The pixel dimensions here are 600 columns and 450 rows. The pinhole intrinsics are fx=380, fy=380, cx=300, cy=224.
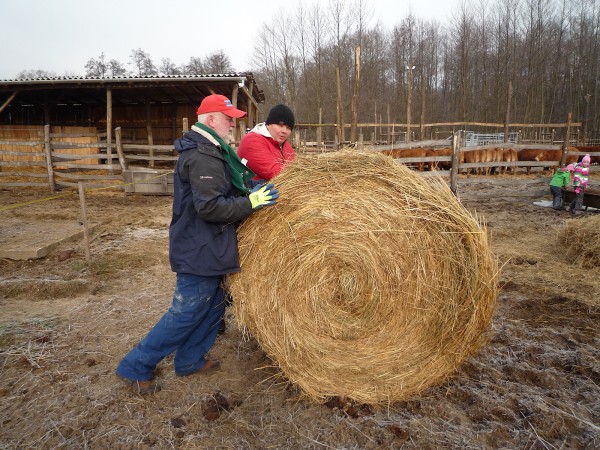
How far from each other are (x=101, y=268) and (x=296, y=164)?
3.59 m

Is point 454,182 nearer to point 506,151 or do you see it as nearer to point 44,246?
point 506,151

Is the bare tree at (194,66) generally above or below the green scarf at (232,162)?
above

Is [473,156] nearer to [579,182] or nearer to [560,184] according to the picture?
[560,184]

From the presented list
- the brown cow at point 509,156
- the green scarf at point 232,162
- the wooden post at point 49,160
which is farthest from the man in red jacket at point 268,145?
the brown cow at point 509,156

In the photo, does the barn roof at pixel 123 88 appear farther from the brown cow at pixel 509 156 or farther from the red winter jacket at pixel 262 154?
the brown cow at pixel 509 156

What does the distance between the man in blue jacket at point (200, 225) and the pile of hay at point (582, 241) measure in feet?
15.5

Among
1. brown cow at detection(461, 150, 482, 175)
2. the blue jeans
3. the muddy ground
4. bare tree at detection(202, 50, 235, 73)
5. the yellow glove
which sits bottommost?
the muddy ground

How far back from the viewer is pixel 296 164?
2.45 metres

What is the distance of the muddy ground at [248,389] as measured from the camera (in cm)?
213

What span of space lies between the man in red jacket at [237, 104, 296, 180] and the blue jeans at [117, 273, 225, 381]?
853mm

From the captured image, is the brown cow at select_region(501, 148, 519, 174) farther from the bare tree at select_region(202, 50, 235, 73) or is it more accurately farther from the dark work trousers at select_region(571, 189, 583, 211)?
the bare tree at select_region(202, 50, 235, 73)

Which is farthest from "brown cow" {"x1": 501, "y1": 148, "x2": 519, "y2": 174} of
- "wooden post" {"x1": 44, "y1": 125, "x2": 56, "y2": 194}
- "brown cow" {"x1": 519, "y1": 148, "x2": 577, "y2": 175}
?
"wooden post" {"x1": 44, "y1": 125, "x2": 56, "y2": 194}

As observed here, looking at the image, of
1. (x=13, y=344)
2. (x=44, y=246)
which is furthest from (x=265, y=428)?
(x=44, y=246)

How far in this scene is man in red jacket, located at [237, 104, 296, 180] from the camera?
9.20 feet
